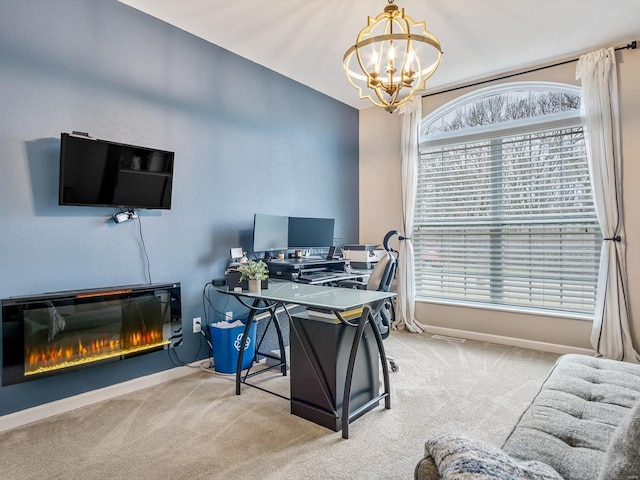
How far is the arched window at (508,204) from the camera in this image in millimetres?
4055

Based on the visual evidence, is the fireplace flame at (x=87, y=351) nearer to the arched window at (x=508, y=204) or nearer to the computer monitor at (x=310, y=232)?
the computer monitor at (x=310, y=232)

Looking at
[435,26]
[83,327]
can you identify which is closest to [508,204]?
[435,26]

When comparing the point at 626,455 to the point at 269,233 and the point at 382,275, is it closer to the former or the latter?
the point at 382,275

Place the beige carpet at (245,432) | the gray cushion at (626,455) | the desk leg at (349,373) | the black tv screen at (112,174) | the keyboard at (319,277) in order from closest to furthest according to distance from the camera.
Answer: the gray cushion at (626,455)
the beige carpet at (245,432)
the desk leg at (349,373)
the black tv screen at (112,174)
the keyboard at (319,277)

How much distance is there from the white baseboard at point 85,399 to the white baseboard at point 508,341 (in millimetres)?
2915

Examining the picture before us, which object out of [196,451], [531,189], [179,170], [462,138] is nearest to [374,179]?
[462,138]

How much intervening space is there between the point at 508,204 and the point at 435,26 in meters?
2.13

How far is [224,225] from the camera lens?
12.3ft

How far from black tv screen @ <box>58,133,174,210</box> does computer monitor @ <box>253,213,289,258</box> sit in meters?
0.87

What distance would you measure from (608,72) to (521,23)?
1.09 metres

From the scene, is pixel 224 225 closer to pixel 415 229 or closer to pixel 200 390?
pixel 200 390

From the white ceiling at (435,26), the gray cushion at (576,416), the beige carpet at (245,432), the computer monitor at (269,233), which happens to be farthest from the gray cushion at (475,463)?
the white ceiling at (435,26)

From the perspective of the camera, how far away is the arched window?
4055mm

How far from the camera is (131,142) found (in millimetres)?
3094
